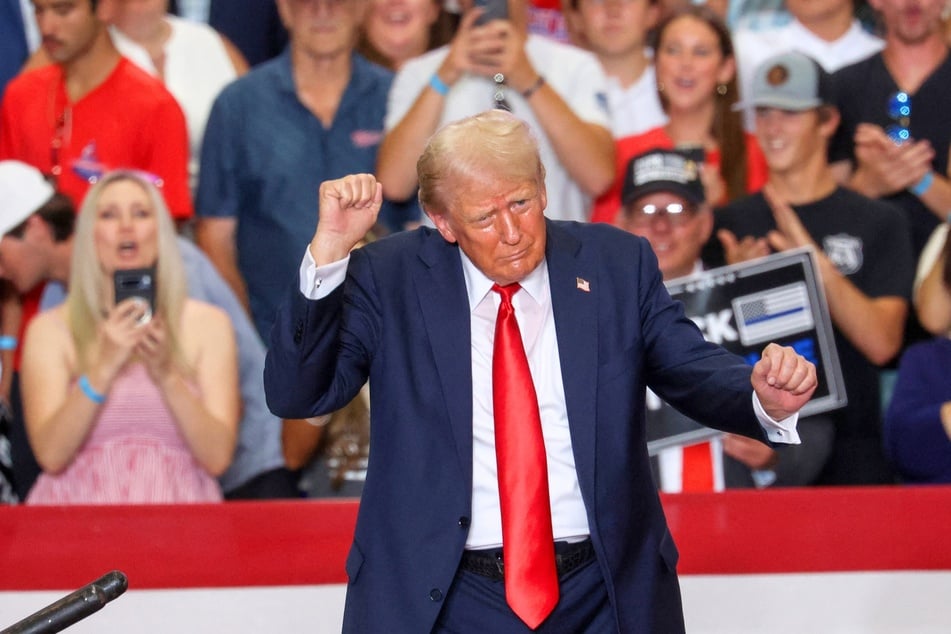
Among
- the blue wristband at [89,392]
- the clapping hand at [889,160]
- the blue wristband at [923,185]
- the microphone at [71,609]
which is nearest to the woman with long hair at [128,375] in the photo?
the blue wristband at [89,392]

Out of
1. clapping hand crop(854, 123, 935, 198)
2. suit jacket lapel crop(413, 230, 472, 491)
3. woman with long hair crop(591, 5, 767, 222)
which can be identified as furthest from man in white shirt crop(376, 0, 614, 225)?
suit jacket lapel crop(413, 230, 472, 491)

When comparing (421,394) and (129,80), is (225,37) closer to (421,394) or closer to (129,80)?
(129,80)

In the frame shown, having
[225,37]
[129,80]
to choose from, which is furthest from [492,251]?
[225,37]

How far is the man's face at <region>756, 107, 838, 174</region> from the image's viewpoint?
4.24 m

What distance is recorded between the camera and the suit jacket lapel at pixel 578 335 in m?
2.09

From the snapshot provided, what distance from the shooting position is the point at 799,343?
381 centimetres

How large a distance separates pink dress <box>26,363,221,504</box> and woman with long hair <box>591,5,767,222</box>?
4.86ft

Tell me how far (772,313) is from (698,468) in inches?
18.5

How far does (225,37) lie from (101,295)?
4.16 ft

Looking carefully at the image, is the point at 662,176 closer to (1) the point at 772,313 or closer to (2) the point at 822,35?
(1) the point at 772,313

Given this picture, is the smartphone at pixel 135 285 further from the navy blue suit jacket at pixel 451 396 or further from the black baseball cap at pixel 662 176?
the navy blue suit jacket at pixel 451 396

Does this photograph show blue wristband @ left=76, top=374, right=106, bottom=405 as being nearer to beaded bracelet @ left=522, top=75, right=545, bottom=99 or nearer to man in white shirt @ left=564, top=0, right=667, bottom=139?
beaded bracelet @ left=522, top=75, right=545, bottom=99

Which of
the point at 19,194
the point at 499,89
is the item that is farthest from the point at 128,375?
the point at 499,89

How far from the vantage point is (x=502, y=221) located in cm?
208
